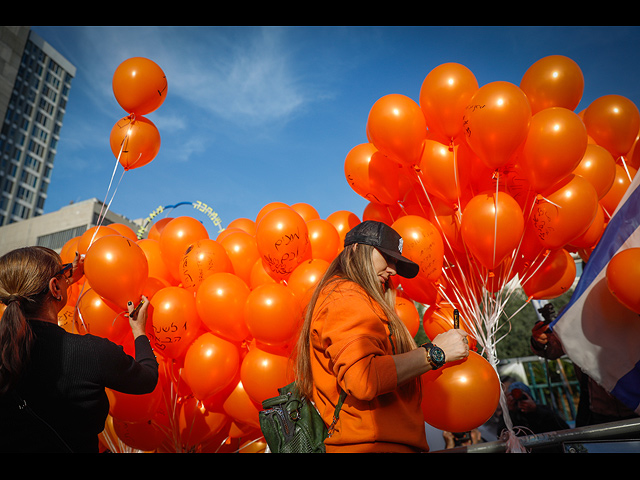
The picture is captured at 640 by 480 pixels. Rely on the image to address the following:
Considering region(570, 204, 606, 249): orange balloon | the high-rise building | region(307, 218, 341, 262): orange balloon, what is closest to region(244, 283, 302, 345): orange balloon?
region(307, 218, 341, 262): orange balloon

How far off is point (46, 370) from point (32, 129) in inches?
2656

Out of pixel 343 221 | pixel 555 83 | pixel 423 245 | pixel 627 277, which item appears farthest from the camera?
pixel 343 221

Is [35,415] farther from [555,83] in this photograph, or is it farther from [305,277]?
[555,83]

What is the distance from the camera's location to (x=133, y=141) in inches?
131

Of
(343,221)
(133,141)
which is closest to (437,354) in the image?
(343,221)

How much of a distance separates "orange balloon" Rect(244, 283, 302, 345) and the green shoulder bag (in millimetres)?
975

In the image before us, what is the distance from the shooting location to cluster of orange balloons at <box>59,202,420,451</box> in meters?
2.77

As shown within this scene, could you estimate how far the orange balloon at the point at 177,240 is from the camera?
347cm

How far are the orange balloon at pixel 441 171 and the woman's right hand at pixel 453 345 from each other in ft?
5.25

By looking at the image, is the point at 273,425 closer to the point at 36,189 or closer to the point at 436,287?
the point at 436,287

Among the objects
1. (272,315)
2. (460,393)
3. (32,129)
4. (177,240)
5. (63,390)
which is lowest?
(460,393)

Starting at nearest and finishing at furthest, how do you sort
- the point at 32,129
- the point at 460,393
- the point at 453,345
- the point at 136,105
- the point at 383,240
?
the point at 453,345 < the point at 383,240 < the point at 460,393 < the point at 136,105 < the point at 32,129

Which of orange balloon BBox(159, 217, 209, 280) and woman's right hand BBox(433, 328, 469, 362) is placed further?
orange balloon BBox(159, 217, 209, 280)

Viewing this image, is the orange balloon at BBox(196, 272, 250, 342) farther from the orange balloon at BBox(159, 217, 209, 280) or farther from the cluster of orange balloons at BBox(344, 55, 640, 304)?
the cluster of orange balloons at BBox(344, 55, 640, 304)
